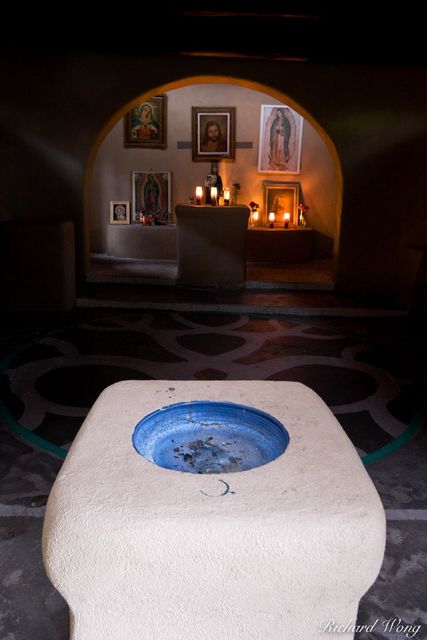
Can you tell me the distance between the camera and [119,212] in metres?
10.7

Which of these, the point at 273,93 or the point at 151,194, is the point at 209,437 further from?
the point at 151,194

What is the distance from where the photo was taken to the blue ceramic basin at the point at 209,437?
1824 millimetres

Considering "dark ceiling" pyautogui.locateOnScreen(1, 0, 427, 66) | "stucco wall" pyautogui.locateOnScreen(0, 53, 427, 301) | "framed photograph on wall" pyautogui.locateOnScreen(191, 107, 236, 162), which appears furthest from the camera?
"framed photograph on wall" pyautogui.locateOnScreen(191, 107, 236, 162)

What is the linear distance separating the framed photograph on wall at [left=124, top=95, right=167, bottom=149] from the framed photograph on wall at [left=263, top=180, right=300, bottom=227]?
217cm

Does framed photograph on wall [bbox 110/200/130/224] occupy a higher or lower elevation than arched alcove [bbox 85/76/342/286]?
lower

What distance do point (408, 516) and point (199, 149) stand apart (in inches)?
362

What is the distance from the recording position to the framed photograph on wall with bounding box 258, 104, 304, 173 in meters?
10.8

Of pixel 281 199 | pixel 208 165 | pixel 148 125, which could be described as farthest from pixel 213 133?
pixel 281 199

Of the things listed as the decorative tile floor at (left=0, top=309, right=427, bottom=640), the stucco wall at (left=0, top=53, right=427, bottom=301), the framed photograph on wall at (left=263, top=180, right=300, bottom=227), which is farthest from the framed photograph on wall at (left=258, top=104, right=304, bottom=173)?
the decorative tile floor at (left=0, top=309, right=427, bottom=640)

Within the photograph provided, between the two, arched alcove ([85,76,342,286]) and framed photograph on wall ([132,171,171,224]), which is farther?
framed photograph on wall ([132,171,171,224])

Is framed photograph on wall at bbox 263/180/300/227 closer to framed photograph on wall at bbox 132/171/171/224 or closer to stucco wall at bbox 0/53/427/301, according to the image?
framed photograph on wall at bbox 132/171/171/224

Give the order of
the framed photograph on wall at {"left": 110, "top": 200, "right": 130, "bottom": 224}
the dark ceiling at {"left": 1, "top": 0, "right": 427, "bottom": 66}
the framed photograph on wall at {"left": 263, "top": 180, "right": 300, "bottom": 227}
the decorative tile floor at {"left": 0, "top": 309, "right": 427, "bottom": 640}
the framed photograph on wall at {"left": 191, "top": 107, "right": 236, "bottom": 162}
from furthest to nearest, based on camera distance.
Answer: the framed photograph on wall at {"left": 263, "top": 180, "right": 300, "bottom": 227} → the framed photograph on wall at {"left": 191, "top": 107, "right": 236, "bottom": 162} → the framed photograph on wall at {"left": 110, "top": 200, "right": 130, "bottom": 224} → the dark ceiling at {"left": 1, "top": 0, "right": 427, "bottom": 66} → the decorative tile floor at {"left": 0, "top": 309, "right": 427, "bottom": 640}

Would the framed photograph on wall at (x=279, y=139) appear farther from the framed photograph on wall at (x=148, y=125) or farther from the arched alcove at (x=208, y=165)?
the framed photograph on wall at (x=148, y=125)

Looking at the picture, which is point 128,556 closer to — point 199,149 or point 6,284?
point 6,284
